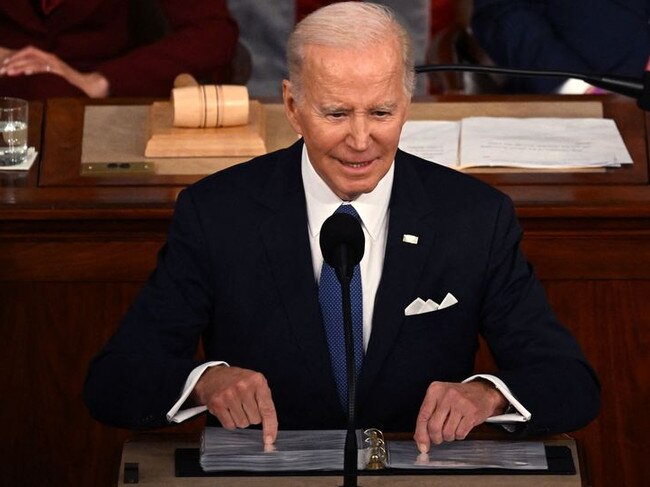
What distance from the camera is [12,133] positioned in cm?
329

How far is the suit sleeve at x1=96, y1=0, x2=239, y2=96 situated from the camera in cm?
434

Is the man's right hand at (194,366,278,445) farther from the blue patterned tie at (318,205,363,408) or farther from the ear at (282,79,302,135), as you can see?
the ear at (282,79,302,135)

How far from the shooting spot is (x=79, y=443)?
10.4 ft

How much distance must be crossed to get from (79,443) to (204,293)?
0.75 metres

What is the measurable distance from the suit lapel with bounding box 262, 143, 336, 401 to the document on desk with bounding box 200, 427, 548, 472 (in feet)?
0.98

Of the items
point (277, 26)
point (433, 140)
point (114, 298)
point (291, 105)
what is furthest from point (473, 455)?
point (277, 26)

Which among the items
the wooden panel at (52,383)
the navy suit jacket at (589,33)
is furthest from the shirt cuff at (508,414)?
the navy suit jacket at (589,33)

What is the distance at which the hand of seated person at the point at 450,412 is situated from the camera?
217cm

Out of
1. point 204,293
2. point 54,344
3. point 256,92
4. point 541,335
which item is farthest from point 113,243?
point 256,92

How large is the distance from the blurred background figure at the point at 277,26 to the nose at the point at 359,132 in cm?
309

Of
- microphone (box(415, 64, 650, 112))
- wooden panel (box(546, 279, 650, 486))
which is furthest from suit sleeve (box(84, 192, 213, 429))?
wooden panel (box(546, 279, 650, 486))

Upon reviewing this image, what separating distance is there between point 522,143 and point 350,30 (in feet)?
3.84

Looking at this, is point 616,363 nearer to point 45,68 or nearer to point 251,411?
point 251,411

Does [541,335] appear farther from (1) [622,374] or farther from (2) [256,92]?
(2) [256,92]
